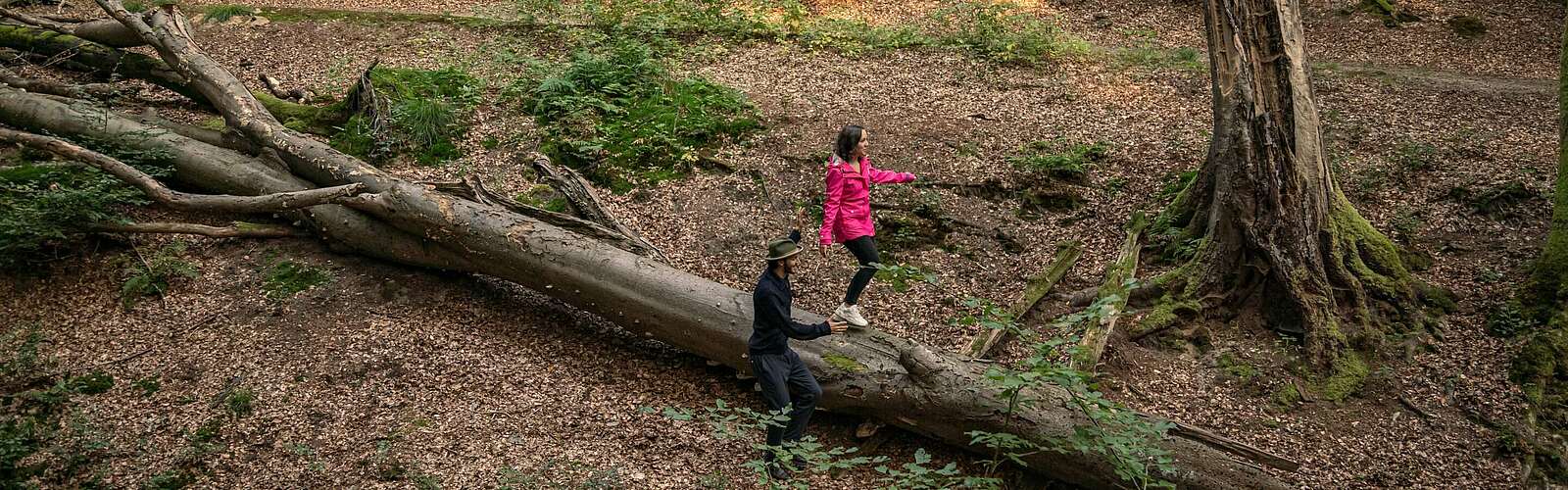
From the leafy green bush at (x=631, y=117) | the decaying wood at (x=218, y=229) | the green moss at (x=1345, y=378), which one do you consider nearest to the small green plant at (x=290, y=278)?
the decaying wood at (x=218, y=229)

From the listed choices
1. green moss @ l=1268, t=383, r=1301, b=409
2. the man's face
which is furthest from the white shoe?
green moss @ l=1268, t=383, r=1301, b=409

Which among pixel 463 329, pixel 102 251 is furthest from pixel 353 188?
pixel 102 251

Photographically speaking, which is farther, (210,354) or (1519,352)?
(210,354)

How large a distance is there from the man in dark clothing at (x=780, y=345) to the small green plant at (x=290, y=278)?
4019mm

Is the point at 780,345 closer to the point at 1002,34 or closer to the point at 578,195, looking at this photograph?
the point at 578,195

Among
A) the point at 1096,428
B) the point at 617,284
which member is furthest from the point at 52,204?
the point at 1096,428

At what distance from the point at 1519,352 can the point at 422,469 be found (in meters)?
7.10

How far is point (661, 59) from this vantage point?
1116 centimetres

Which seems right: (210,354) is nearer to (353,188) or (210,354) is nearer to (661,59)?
(353,188)

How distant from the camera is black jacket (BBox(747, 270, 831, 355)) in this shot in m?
5.55

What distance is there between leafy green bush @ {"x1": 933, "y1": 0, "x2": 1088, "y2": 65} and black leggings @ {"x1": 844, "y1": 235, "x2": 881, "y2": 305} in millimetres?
5457

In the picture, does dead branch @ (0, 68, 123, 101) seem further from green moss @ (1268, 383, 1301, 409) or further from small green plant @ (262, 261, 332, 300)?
green moss @ (1268, 383, 1301, 409)

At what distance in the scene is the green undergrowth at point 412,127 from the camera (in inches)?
356

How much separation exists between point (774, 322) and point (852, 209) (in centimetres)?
141
